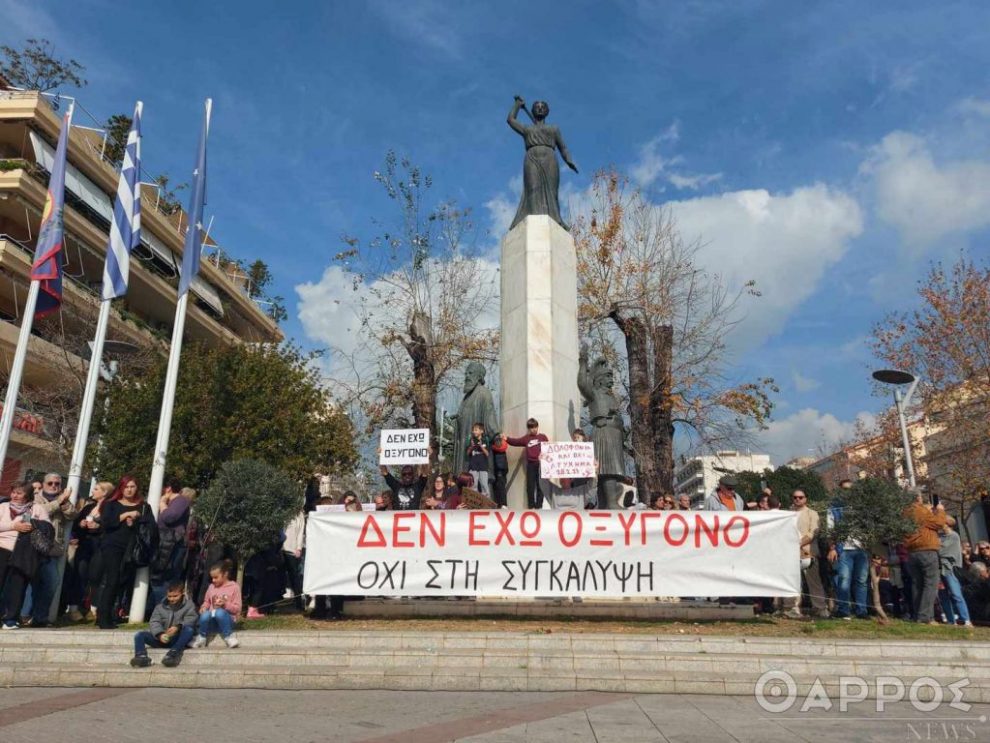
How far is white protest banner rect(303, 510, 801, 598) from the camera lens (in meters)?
8.41

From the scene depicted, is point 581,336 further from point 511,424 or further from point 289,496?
point 289,496

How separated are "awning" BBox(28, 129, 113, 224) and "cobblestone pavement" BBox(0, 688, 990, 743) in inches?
1034

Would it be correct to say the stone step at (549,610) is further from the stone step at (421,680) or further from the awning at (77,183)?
the awning at (77,183)

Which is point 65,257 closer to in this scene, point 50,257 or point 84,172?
point 84,172

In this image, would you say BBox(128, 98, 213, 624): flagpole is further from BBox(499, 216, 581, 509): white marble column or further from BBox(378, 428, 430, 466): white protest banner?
BBox(499, 216, 581, 509): white marble column

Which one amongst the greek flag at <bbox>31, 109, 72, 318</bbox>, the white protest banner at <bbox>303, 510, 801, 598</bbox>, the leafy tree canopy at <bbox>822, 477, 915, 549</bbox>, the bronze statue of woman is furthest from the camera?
the bronze statue of woman

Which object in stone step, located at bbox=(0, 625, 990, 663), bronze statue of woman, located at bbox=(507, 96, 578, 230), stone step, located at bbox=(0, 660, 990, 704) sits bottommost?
stone step, located at bbox=(0, 660, 990, 704)

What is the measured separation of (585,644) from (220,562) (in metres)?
3.98

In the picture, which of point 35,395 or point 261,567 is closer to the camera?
point 261,567

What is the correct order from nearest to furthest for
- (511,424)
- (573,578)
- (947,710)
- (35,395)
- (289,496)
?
(947,710) < (573,578) < (289,496) < (511,424) < (35,395)

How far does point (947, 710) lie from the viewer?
573cm

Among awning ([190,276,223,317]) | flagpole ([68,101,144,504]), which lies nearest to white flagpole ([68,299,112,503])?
flagpole ([68,101,144,504])

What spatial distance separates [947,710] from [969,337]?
21.5m

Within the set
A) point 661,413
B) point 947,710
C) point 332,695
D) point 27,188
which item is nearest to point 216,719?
point 332,695
